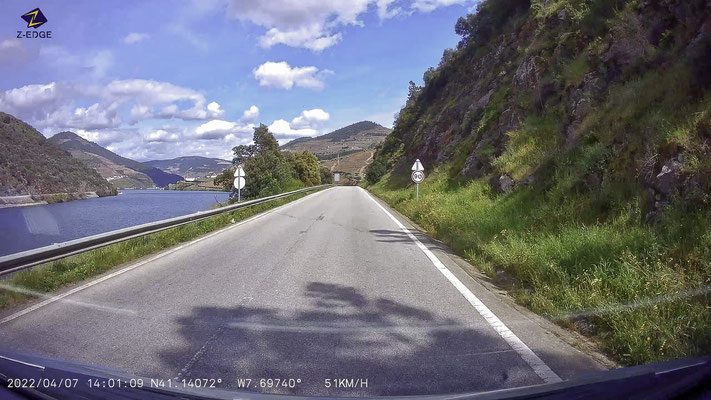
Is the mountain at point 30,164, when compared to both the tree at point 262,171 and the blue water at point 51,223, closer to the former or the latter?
the blue water at point 51,223

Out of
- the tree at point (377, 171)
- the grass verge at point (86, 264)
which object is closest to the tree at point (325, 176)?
the tree at point (377, 171)

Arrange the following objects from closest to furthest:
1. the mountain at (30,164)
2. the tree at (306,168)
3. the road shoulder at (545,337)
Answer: the road shoulder at (545,337), the mountain at (30,164), the tree at (306,168)

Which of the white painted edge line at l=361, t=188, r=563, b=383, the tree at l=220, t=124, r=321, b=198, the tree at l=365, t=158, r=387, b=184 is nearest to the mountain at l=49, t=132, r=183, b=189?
the tree at l=220, t=124, r=321, b=198

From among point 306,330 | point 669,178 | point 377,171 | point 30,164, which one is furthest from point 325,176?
point 306,330

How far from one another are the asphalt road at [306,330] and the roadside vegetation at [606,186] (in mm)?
767

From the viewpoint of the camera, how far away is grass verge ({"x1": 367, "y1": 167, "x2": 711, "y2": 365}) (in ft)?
14.0

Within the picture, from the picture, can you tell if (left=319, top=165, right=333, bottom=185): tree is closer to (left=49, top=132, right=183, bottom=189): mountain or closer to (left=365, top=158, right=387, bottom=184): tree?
(left=365, top=158, right=387, bottom=184): tree

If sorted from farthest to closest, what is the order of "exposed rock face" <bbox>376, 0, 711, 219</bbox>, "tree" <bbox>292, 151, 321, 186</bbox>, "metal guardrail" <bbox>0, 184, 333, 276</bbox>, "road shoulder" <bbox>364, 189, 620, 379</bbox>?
"tree" <bbox>292, 151, 321, 186</bbox>, "exposed rock face" <bbox>376, 0, 711, 219</bbox>, "metal guardrail" <bbox>0, 184, 333, 276</bbox>, "road shoulder" <bbox>364, 189, 620, 379</bbox>

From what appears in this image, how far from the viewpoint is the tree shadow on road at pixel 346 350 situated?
12.1ft

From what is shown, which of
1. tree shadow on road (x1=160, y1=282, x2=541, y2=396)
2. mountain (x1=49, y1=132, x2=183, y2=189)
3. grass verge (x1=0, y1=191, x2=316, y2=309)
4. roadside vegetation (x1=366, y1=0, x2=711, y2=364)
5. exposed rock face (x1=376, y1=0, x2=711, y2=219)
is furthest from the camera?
mountain (x1=49, y1=132, x2=183, y2=189)

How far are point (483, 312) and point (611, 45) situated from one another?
1025 centimetres

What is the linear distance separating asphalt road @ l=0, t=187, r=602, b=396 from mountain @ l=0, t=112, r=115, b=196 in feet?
13.7

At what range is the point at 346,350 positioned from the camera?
14.4 feet

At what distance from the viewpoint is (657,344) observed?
410cm
